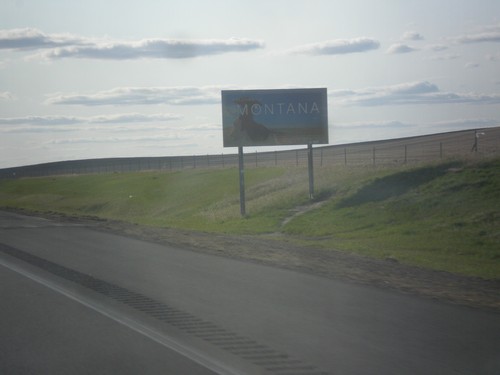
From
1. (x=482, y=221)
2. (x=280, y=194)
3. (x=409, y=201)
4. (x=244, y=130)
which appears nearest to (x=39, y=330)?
(x=482, y=221)

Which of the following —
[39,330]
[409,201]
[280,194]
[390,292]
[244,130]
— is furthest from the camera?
[280,194]

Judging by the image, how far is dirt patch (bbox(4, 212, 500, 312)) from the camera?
1352 centimetres

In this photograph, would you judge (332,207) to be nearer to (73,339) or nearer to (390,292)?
(390,292)

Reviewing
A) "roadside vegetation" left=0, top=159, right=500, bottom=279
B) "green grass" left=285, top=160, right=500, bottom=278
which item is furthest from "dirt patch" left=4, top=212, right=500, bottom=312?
"green grass" left=285, top=160, right=500, bottom=278

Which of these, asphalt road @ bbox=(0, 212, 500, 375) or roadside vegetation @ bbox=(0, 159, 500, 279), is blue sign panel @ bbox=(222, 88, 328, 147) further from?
asphalt road @ bbox=(0, 212, 500, 375)

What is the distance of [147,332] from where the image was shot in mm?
10211

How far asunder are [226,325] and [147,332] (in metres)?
1.08

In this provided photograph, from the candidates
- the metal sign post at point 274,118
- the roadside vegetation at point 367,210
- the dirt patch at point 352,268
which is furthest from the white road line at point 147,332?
the metal sign post at point 274,118

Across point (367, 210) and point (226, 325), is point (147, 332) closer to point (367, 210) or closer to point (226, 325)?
point (226, 325)

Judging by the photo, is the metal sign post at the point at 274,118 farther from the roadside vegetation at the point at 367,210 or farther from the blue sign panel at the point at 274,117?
the roadside vegetation at the point at 367,210

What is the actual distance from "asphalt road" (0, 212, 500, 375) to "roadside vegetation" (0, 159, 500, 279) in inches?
226

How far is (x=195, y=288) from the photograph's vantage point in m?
14.1

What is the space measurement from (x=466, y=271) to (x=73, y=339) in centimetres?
Answer: 1091

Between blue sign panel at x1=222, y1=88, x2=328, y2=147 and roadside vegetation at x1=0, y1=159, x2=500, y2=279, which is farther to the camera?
blue sign panel at x1=222, y1=88, x2=328, y2=147
